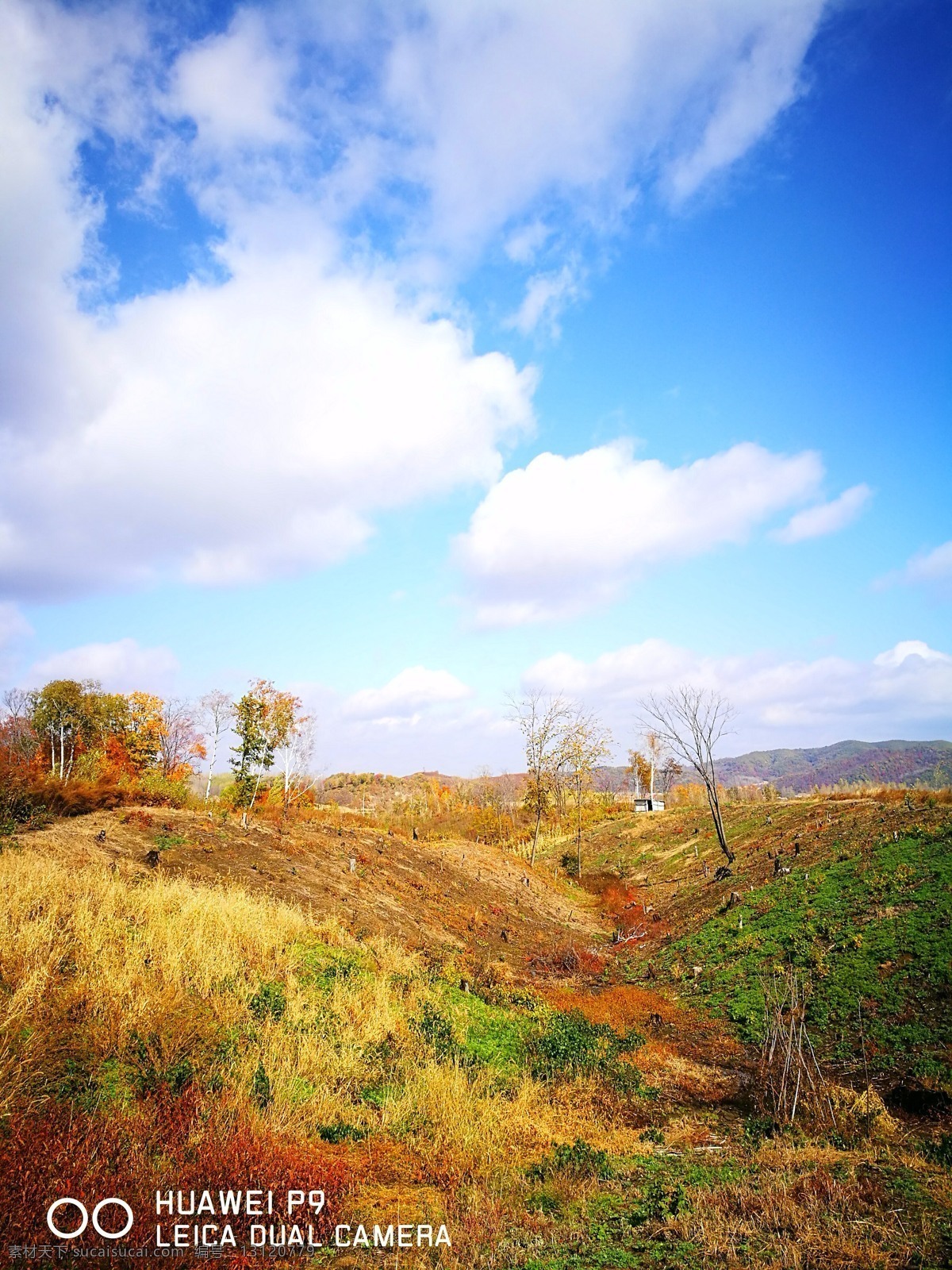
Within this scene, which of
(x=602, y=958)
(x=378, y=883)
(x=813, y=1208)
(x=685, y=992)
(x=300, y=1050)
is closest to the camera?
(x=813, y=1208)

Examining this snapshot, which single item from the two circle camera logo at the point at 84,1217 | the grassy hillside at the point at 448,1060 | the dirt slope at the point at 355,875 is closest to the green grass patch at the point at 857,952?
the grassy hillside at the point at 448,1060

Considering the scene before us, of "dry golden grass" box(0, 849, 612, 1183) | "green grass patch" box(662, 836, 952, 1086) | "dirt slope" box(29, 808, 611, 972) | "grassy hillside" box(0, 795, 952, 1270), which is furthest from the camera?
"dirt slope" box(29, 808, 611, 972)

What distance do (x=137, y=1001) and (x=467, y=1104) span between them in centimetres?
459

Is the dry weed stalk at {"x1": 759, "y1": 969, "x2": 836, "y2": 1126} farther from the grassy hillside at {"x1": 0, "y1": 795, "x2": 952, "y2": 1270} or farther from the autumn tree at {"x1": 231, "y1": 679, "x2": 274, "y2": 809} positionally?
the autumn tree at {"x1": 231, "y1": 679, "x2": 274, "y2": 809}

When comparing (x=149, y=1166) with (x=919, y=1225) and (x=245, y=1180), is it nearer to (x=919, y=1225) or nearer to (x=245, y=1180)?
(x=245, y=1180)

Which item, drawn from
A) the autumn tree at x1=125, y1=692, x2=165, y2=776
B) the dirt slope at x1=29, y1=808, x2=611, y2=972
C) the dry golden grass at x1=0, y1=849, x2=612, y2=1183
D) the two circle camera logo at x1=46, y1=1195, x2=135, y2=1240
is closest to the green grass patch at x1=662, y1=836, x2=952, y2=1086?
the dirt slope at x1=29, y1=808, x2=611, y2=972

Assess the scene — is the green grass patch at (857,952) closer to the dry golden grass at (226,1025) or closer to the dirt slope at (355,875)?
the dirt slope at (355,875)

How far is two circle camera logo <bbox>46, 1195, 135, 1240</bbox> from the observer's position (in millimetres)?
4223

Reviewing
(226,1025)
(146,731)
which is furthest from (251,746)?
(226,1025)

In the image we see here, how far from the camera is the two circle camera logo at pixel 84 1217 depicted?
→ 4.22m

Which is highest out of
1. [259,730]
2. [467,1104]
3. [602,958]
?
[259,730]

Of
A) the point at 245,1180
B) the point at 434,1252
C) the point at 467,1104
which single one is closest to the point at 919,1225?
the point at 434,1252

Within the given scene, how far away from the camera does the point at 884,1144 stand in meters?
7.35

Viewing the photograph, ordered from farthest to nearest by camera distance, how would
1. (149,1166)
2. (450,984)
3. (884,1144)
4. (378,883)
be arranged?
(378,883), (450,984), (884,1144), (149,1166)
